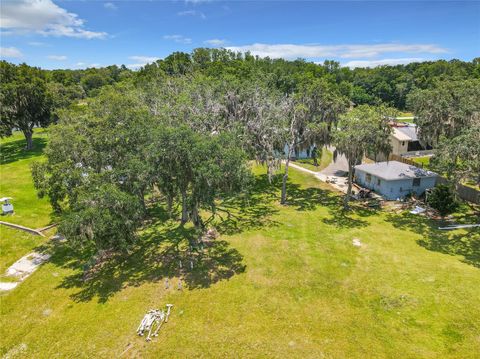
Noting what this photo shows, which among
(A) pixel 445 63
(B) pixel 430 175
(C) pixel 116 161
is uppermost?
(A) pixel 445 63

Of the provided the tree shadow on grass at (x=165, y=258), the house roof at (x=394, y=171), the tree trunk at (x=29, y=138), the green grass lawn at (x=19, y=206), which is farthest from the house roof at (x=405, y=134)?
the tree trunk at (x=29, y=138)

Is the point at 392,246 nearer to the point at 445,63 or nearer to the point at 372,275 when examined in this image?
the point at 372,275

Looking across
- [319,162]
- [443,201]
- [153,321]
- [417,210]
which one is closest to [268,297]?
[153,321]

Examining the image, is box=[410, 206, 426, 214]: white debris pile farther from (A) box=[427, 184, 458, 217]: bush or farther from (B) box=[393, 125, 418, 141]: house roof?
(B) box=[393, 125, 418, 141]: house roof

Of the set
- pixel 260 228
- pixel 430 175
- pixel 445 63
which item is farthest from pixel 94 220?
pixel 445 63

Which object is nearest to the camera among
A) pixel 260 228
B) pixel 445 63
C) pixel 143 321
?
pixel 143 321

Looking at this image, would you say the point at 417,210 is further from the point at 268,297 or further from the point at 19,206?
the point at 19,206
